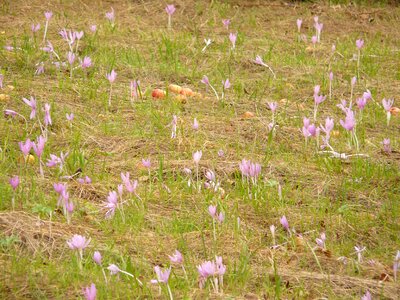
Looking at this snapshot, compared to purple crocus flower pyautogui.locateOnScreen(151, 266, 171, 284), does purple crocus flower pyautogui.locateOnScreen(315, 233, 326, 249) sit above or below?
below

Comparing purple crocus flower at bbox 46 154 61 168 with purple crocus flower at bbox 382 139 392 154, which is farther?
purple crocus flower at bbox 382 139 392 154

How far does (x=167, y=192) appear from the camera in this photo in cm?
423

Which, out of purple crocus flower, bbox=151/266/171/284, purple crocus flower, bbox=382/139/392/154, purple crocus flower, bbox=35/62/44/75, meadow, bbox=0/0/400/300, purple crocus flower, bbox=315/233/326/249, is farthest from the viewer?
purple crocus flower, bbox=35/62/44/75

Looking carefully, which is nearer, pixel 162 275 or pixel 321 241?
pixel 162 275

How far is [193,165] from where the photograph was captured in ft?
14.9

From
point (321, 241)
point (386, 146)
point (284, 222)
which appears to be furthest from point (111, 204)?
point (386, 146)

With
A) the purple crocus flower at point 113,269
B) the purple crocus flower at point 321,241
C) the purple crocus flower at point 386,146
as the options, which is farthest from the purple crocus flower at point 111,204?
the purple crocus flower at point 386,146

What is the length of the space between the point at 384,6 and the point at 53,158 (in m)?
6.08

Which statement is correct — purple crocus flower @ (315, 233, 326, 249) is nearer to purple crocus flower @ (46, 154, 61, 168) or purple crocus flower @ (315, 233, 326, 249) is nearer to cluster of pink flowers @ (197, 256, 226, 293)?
cluster of pink flowers @ (197, 256, 226, 293)

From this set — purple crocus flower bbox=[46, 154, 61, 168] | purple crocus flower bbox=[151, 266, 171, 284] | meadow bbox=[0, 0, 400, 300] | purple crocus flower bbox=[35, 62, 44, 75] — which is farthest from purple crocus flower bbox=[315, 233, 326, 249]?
purple crocus flower bbox=[35, 62, 44, 75]

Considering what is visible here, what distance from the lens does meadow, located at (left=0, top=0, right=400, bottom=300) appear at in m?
3.26

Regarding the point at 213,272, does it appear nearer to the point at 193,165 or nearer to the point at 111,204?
the point at 111,204

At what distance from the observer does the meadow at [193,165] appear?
10.7ft

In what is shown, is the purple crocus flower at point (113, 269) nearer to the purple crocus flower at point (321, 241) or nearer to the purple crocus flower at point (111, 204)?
the purple crocus flower at point (111, 204)
